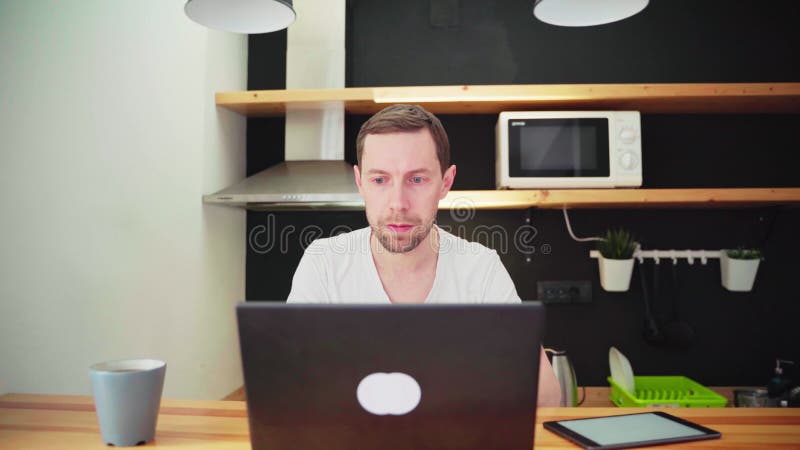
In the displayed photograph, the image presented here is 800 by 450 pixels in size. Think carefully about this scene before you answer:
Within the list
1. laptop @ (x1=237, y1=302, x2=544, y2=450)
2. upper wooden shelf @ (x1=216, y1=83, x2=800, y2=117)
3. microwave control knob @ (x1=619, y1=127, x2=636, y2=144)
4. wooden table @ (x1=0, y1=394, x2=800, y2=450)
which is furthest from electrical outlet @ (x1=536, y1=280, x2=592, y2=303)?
laptop @ (x1=237, y1=302, x2=544, y2=450)

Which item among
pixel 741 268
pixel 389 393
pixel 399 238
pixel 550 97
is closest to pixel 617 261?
pixel 741 268

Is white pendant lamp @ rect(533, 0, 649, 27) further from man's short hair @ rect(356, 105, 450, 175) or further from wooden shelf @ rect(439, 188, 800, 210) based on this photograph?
wooden shelf @ rect(439, 188, 800, 210)

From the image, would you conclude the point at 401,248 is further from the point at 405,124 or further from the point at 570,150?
the point at 570,150

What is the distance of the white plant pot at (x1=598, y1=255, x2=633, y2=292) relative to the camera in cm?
226

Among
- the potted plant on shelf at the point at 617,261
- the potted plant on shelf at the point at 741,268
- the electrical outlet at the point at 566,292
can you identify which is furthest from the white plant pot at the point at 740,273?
the electrical outlet at the point at 566,292

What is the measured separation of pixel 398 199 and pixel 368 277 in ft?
0.80

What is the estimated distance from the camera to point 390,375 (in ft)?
2.07

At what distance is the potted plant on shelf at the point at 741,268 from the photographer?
2.27 meters

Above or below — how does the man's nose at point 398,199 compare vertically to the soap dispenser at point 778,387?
above

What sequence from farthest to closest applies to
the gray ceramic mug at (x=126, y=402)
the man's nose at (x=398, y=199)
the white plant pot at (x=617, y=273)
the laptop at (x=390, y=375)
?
the white plant pot at (x=617, y=273) → the man's nose at (x=398, y=199) → the gray ceramic mug at (x=126, y=402) → the laptop at (x=390, y=375)

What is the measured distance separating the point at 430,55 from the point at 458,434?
7.25 feet

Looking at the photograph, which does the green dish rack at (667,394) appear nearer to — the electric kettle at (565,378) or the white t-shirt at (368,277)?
the electric kettle at (565,378)

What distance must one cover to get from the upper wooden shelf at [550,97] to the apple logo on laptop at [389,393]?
165 cm

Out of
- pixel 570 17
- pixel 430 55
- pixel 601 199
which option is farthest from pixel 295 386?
pixel 430 55
